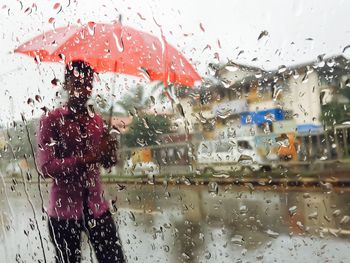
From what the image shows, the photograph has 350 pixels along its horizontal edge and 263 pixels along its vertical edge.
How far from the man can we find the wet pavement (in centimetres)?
6

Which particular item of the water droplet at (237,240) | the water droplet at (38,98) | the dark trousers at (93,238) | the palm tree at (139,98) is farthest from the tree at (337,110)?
the water droplet at (38,98)

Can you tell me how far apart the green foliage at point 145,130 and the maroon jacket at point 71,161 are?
0.38ft

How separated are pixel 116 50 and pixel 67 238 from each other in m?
0.81

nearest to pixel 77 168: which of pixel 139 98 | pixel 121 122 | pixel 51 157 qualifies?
pixel 51 157

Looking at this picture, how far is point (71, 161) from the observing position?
5.57 feet

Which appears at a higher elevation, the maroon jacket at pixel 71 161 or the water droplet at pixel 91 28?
the water droplet at pixel 91 28

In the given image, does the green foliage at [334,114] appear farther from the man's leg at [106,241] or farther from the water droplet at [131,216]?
the man's leg at [106,241]

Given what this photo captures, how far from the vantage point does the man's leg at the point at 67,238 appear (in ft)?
5.88

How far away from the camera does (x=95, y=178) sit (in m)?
1.72

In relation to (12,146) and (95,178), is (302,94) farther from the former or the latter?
(12,146)

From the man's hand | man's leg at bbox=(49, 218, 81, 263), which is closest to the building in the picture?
the man's hand

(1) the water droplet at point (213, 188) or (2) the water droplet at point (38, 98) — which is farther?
(2) the water droplet at point (38, 98)

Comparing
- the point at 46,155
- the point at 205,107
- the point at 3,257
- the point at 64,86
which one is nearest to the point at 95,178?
the point at 46,155

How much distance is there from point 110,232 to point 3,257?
103cm
